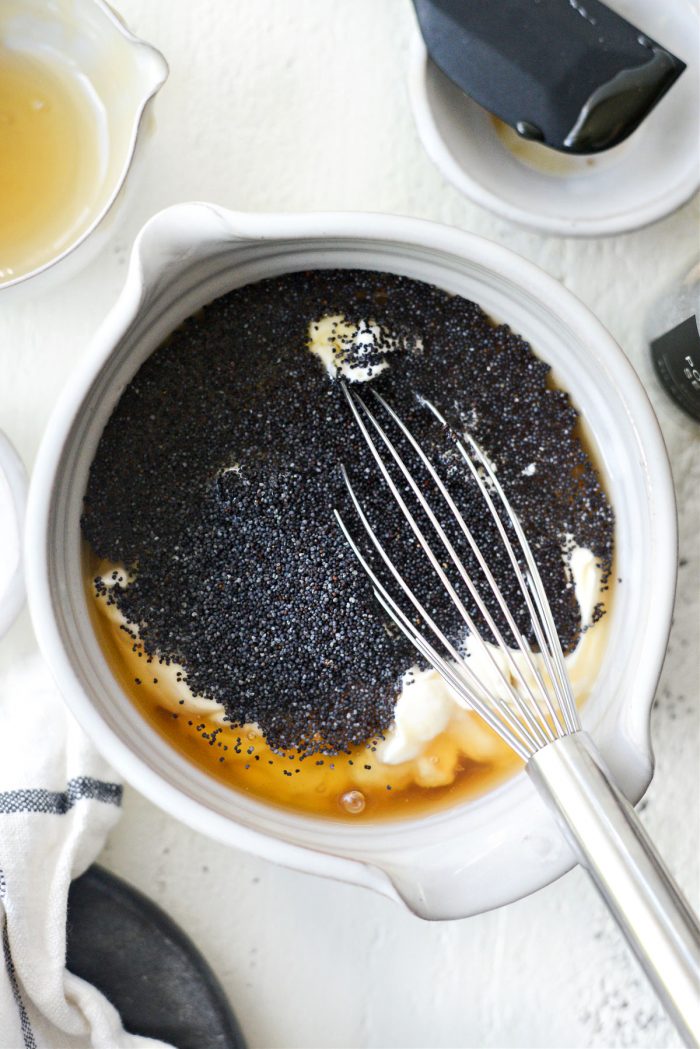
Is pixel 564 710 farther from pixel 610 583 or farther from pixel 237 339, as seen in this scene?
pixel 237 339

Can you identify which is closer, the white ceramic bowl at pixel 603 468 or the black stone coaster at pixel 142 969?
the white ceramic bowl at pixel 603 468

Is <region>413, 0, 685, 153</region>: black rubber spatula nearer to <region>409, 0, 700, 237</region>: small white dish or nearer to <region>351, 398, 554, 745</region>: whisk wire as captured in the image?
<region>409, 0, 700, 237</region>: small white dish

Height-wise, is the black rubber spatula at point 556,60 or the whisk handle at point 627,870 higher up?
the black rubber spatula at point 556,60

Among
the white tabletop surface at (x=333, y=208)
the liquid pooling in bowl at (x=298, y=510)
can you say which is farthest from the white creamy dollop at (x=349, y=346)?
the white tabletop surface at (x=333, y=208)

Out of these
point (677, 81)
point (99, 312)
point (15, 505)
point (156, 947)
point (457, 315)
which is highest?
point (677, 81)

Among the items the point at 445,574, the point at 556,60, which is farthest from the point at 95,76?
the point at 445,574

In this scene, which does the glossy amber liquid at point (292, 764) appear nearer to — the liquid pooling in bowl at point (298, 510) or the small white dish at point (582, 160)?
the liquid pooling in bowl at point (298, 510)

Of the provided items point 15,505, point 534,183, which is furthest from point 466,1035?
point 534,183
